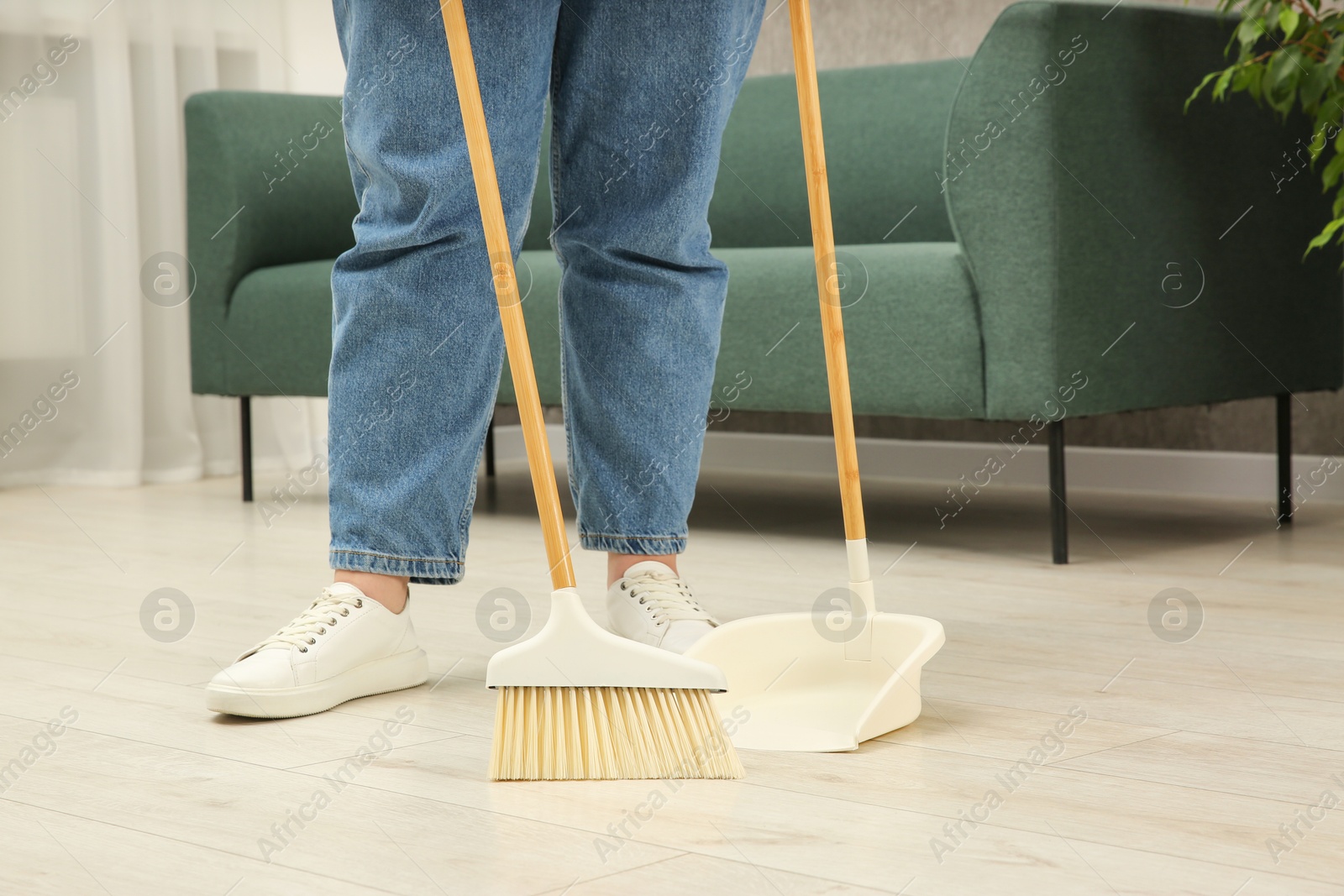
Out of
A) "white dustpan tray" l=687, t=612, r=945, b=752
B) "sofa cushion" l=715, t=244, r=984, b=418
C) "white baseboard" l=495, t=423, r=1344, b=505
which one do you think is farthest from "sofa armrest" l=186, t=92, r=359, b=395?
"white dustpan tray" l=687, t=612, r=945, b=752

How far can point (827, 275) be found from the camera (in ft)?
3.51

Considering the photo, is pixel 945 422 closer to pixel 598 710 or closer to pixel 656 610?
pixel 656 610

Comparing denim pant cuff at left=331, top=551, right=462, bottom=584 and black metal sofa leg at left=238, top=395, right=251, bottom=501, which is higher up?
denim pant cuff at left=331, top=551, right=462, bottom=584

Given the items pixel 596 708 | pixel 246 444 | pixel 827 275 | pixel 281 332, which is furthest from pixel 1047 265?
pixel 246 444

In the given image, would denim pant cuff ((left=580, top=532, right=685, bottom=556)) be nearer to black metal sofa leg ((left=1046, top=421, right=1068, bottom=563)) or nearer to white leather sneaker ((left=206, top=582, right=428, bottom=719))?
white leather sneaker ((left=206, top=582, right=428, bottom=719))

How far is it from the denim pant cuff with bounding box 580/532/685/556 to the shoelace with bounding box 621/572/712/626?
0.02 m

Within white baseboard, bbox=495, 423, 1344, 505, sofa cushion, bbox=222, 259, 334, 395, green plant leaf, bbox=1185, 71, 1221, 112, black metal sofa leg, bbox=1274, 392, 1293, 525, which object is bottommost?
white baseboard, bbox=495, 423, 1344, 505

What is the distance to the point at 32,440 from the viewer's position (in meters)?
2.89

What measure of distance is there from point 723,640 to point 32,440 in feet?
7.50

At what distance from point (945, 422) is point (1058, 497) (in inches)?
38.6

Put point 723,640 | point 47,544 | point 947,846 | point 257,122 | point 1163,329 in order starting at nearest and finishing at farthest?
point 947,846 → point 723,640 → point 1163,329 → point 47,544 → point 257,122

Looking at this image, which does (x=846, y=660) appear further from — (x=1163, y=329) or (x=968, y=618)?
(x=1163, y=329)

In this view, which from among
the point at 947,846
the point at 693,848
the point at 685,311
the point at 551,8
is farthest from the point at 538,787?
the point at 551,8

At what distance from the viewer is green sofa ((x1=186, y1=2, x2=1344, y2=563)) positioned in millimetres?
1729
